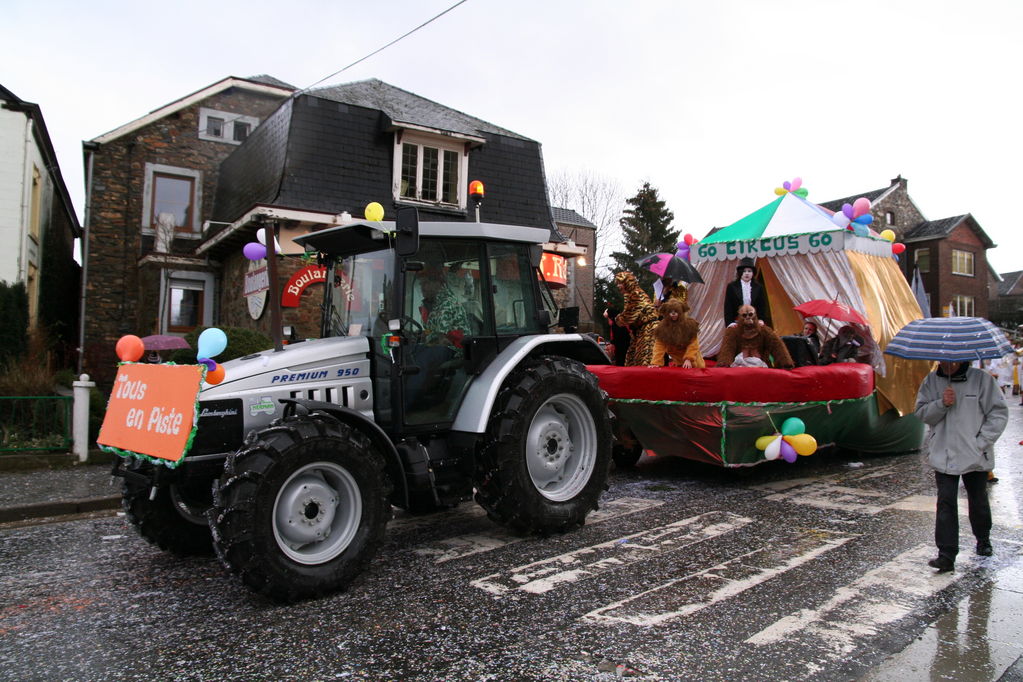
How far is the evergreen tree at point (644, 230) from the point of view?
1606 inches

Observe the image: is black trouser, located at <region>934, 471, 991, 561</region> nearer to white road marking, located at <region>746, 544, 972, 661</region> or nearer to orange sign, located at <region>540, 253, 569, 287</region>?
white road marking, located at <region>746, 544, 972, 661</region>

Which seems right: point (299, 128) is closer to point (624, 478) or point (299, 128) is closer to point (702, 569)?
point (624, 478)

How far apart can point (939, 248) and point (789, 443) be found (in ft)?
123

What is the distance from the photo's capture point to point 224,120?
17.5 meters

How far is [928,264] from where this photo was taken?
3950 cm

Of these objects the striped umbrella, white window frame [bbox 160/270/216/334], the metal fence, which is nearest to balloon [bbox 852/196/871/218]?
the striped umbrella

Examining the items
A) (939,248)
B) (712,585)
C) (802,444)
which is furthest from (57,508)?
(939,248)

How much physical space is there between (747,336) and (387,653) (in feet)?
19.7

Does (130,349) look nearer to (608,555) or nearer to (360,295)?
(360,295)

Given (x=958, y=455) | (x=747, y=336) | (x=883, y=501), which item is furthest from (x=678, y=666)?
(x=747, y=336)

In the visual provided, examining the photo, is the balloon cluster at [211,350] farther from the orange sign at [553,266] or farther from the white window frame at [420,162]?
the orange sign at [553,266]

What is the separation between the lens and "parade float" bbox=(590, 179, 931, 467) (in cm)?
735

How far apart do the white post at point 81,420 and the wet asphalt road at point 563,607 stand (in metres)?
3.37

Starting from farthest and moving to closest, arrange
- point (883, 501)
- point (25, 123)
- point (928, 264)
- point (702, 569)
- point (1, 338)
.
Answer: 1. point (928, 264)
2. point (25, 123)
3. point (1, 338)
4. point (883, 501)
5. point (702, 569)
